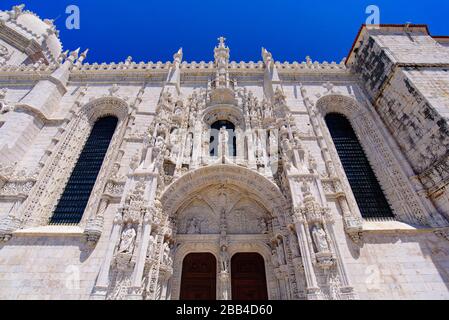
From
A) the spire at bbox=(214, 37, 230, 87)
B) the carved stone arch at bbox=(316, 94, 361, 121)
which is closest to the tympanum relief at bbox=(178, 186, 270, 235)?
the spire at bbox=(214, 37, 230, 87)

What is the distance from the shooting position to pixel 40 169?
383 inches

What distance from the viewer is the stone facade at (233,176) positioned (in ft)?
23.2

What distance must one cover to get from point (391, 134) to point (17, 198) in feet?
53.7

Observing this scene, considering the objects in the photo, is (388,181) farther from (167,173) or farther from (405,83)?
(167,173)

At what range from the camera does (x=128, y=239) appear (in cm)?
682

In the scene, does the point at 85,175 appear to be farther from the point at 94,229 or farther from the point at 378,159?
the point at 378,159

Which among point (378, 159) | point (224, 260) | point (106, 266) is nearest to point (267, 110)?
point (378, 159)

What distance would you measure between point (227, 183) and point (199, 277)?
3660mm

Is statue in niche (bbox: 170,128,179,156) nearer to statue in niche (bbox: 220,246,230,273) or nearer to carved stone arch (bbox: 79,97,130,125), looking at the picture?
carved stone arch (bbox: 79,97,130,125)

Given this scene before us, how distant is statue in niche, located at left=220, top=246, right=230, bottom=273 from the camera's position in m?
8.02

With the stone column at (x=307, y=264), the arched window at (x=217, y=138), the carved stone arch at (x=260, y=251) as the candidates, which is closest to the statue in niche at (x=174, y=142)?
the arched window at (x=217, y=138)

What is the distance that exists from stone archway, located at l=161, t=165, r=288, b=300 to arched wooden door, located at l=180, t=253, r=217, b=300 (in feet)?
0.63

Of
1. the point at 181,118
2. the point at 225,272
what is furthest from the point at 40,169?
the point at 225,272

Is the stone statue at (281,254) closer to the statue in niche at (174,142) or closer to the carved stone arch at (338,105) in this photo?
the statue in niche at (174,142)
